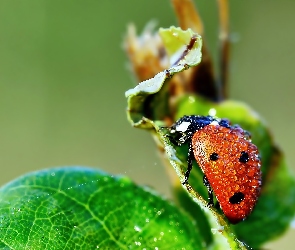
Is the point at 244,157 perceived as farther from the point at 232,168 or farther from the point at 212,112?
the point at 212,112

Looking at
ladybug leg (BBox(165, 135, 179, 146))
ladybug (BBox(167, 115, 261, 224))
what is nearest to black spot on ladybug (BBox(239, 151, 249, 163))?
ladybug (BBox(167, 115, 261, 224))

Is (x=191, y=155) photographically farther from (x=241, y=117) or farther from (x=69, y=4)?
(x=69, y=4)

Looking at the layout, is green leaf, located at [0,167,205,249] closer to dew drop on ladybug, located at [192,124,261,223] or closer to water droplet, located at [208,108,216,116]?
dew drop on ladybug, located at [192,124,261,223]

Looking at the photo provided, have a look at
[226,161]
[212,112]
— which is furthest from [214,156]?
[212,112]

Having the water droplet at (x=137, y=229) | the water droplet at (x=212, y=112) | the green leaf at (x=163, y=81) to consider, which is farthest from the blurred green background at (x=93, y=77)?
the water droplet at (x=137, y=229)

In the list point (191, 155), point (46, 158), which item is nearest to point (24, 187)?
point (191, 155)

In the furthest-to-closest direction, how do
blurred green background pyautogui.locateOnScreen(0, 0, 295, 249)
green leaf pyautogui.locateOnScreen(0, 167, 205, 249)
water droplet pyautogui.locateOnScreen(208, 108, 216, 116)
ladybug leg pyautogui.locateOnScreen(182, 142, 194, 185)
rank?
blurred green background pyautogui.locateOnScreen(0, 0, 295, 249)
water droplet pyautogui.locateOnScreen(208, 108, 216, 116)
ladybug leg pyautogui.locateOnScreen(182, 142, 194, 185)
green leaf pyautogui.locateOnScreen(0, 167, 205, 249)
